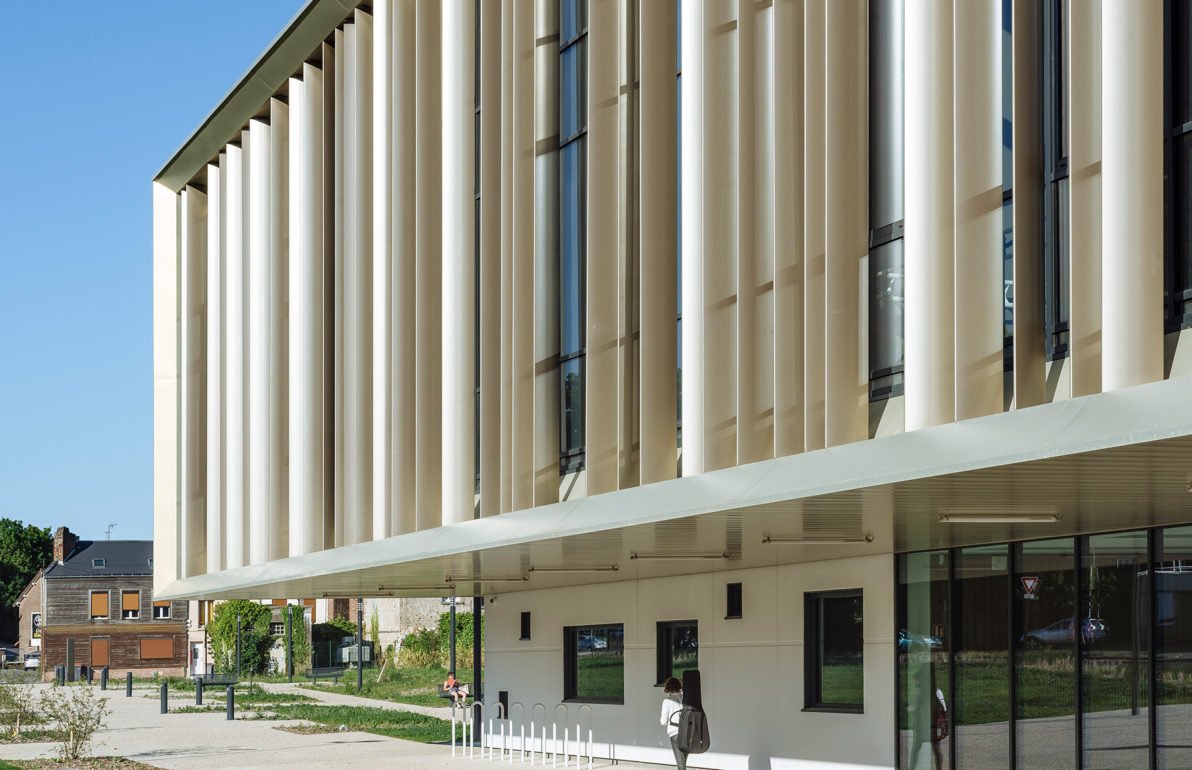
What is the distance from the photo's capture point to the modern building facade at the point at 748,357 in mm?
12547

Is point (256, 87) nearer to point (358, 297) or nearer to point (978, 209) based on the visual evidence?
point (358, 297)

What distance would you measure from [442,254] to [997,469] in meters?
14.0

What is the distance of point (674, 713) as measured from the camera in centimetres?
2111

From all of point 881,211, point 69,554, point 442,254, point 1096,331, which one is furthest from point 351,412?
point 69,554

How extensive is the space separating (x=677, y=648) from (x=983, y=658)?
23.8 feet

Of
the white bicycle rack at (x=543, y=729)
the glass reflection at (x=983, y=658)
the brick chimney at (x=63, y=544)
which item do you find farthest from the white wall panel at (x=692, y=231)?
the brick chimney at (x=63, y=544)

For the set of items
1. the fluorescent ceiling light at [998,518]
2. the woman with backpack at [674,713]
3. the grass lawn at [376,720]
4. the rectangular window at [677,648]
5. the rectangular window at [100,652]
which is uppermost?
the fluorescent ceiling light at [998,518]

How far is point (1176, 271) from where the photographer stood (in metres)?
12.3

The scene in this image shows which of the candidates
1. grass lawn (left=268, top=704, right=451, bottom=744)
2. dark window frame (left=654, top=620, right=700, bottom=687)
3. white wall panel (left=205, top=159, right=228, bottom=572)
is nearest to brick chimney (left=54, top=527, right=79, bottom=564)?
grass lawn (left=268, top=704, right=451, bottom=744)

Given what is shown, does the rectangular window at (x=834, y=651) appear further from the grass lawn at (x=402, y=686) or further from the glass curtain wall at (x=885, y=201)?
the grass lawn at (x=402, y=686)

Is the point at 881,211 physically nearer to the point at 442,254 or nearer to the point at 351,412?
the point at 442,254

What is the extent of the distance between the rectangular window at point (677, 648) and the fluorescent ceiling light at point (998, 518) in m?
8.94

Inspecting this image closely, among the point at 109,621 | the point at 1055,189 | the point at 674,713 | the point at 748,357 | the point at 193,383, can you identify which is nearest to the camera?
the point at 1055,189

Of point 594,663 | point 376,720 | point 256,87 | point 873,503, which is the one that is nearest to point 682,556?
point 873,503
